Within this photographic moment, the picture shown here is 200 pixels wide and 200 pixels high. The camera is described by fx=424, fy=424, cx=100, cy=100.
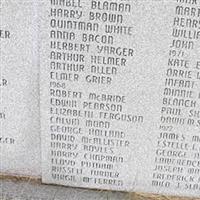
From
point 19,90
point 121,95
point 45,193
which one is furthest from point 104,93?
point 45,193

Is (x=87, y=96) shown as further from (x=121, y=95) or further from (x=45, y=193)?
(x=45, y=193)

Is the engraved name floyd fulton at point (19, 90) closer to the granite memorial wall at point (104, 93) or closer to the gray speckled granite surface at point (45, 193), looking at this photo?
the granite memorial wall at point (104, 93)

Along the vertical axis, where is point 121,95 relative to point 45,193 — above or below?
above

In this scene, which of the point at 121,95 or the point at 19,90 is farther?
the point at 19,90

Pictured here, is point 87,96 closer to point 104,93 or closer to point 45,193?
point 104,93

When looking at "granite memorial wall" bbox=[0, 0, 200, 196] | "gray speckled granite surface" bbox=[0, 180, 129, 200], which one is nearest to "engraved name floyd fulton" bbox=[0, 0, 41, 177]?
"granite memorial wall" bbox=[0, 0, 200, 196]

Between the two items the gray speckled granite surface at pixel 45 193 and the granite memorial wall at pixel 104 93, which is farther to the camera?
the gray speckled granite surface at pixel 45 193

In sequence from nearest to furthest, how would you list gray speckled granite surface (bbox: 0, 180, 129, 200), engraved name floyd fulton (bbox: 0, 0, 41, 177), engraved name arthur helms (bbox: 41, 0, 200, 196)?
1. engraved name arthur helms (bbox: 41, 0, 200, 196)
2. engraved name floyd fulton (bbox: 0, 0, 41, 177)
3. gray speckled granite surface (bbox: 0, 180, 129, 200)

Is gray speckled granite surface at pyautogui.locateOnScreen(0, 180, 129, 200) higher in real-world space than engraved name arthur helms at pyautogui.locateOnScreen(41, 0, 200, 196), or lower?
lower

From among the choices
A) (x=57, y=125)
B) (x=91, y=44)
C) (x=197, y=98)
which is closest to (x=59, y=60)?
(x=91, y=44)

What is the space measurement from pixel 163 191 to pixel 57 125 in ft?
2.78

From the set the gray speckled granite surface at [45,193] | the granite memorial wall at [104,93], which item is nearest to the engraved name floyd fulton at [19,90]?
the granite memorial wall at [104,93]

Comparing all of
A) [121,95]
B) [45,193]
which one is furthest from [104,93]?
[45,193]

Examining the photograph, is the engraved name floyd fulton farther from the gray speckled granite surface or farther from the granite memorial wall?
the gray speckled granite surface
